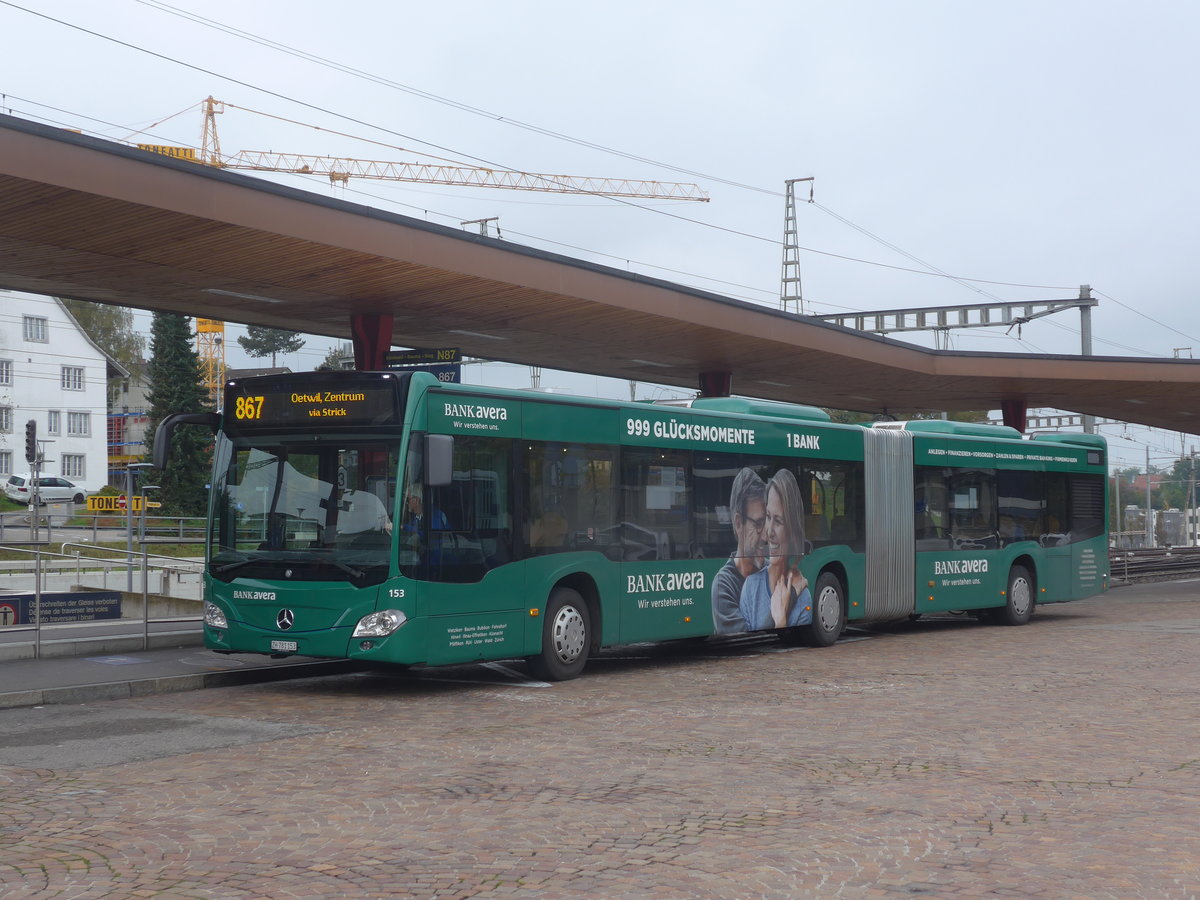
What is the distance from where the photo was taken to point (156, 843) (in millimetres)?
6816

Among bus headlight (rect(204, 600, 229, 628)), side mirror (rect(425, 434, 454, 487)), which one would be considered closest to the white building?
bus headlight (rect(204, 600, 229, 628))

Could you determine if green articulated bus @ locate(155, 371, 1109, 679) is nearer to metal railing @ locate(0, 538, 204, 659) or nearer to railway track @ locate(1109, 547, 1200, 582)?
metal railing @ locate(0, 538, 204, 659)

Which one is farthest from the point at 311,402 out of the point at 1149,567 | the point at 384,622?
the point at 1149,567

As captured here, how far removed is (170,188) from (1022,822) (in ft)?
34.4

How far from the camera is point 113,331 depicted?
9644 cm

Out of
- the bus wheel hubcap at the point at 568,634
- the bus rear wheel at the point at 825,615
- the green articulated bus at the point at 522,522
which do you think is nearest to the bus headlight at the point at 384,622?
the green articulated bus at the point at 522,522

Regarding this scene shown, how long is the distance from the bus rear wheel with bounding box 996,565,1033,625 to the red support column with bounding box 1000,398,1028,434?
44.4 feet

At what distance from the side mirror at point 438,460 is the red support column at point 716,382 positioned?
15.8 m

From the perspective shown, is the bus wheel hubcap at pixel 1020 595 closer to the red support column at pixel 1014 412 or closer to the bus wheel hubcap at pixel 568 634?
the bus wheel hubcap at pixel 568 634

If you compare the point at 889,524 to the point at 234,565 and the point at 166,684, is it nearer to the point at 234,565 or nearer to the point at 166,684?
the point at 234,565

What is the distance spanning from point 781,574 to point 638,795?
32.4 ft

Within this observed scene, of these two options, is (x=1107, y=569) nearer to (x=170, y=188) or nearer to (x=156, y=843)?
(x=170, y=188)

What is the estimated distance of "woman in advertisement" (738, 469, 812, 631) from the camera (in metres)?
17.2

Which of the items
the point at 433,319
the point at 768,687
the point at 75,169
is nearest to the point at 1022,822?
the point at 768,687
